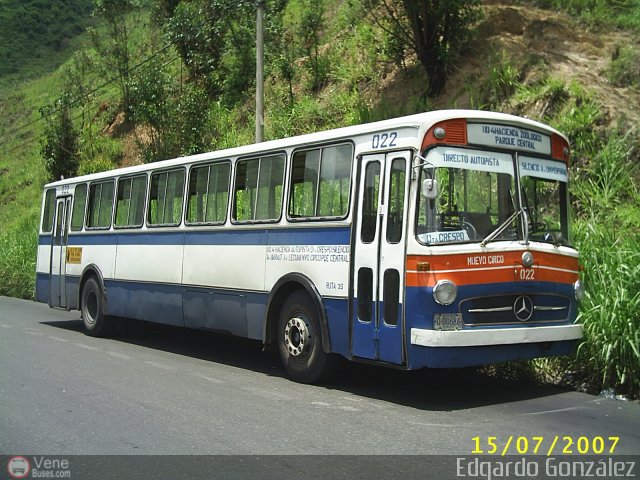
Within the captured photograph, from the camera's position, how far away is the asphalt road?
6.26 m

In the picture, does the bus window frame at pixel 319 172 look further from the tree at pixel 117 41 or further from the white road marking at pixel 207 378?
the tree at pixel 117 41

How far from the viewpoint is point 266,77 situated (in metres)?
26.2

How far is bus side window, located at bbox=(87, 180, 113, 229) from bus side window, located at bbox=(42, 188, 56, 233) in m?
1.87

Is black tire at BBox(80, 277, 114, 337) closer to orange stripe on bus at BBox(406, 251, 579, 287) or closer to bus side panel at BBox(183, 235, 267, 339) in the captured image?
bus side panel at BBox(183, 235, 267, 339)

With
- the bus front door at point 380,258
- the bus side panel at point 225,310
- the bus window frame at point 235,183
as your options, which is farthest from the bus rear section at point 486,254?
the bus side panel at point 225,310

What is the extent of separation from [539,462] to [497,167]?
3.25 meters

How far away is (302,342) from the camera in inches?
349

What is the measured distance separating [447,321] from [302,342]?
85.4 inches

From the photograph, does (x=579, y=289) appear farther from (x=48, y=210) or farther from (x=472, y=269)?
(x=48, y=210)

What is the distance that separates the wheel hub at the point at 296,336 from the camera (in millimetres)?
8844

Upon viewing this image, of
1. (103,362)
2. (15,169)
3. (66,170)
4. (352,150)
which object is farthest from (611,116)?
(15,169)

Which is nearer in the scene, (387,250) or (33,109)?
(387,250)

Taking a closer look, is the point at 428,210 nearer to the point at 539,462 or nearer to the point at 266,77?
the point at 539,462

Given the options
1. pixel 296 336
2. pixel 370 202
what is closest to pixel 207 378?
pixel 296 336
